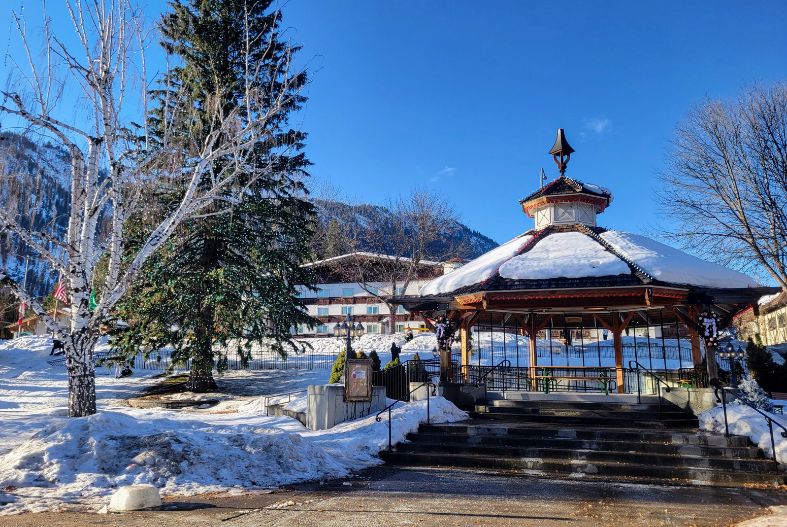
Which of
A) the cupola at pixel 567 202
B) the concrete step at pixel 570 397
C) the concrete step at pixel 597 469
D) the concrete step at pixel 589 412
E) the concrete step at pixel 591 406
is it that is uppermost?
the cupola at pixel 567 202

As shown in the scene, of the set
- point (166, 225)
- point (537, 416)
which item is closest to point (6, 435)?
point (166, 225)

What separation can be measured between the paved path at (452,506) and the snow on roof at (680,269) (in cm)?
711

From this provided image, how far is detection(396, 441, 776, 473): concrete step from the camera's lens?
413 inches

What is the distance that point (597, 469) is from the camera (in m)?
11.0

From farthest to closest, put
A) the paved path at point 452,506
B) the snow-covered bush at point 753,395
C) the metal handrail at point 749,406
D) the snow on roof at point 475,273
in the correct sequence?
the snow on roof at point 475,273
the snow-covered bush at point 753,395
the metal handrail at point 749,406
the paved path at point 452,506

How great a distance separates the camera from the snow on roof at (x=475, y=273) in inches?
683

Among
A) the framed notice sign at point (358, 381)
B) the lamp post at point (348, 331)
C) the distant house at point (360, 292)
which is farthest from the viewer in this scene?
the distant house at point (360, 292)

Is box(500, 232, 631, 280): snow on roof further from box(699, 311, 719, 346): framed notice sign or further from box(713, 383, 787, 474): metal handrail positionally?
box(713, 383, 787, 474): metal handrail

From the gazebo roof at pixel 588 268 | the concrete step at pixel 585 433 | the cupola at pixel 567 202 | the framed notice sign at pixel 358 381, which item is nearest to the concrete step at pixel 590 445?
the concrete step at pixel 585 433

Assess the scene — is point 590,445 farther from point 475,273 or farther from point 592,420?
point 475,273

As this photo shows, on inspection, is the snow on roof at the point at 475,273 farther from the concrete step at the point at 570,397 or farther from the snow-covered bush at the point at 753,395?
the snow-covered bush at the point at 753,395

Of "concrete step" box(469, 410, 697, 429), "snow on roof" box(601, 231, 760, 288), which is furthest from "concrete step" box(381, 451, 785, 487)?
"snow on roof" box(601, 231, 760, 288)

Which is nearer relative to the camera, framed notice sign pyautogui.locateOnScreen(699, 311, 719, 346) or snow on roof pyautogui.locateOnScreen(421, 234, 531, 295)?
framed notice sign pyautogui.locateOnScreen(699, 311, 719, 346)

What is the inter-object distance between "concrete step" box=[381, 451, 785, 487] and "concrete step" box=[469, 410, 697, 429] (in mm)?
2609
